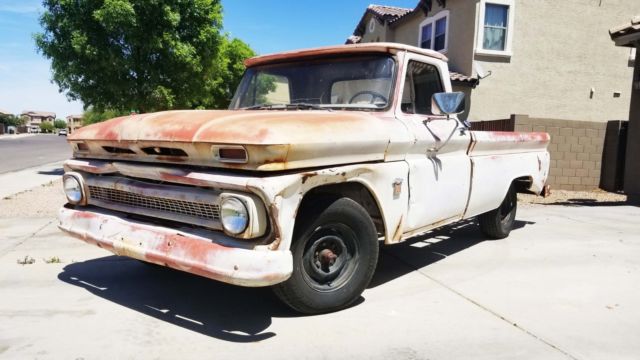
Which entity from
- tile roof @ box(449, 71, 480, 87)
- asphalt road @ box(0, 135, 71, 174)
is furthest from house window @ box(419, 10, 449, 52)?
asphalt road @ box(0, 135, 71, 174)

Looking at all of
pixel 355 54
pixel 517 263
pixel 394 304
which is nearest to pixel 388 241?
pixel 394 304

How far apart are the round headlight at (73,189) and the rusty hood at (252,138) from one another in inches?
11.7

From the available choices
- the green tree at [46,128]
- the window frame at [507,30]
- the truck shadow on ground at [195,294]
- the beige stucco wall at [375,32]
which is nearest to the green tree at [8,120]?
the green tree at [46,128]

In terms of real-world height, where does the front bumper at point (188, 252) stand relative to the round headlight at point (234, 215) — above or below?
below

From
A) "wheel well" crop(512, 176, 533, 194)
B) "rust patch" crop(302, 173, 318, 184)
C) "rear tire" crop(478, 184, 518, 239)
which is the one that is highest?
"rust patch" crop(302, 173, 318, 184)

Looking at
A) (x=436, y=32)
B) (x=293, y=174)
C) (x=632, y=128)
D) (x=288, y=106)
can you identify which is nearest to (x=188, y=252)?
(x=293, y=174)

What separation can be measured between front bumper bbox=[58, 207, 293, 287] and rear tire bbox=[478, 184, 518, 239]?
12.3 ft

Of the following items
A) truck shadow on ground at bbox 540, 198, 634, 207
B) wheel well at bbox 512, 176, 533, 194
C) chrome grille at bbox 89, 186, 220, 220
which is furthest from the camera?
truck shadow on ground at bbox 540, 198, 634, 207

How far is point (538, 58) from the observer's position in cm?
1580

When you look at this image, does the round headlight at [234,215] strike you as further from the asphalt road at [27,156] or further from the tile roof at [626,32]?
the asphalt road at [27,156]

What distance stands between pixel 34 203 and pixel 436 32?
1416 cm

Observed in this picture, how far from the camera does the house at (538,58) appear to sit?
50.5ft

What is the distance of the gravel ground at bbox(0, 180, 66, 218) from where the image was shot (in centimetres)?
758

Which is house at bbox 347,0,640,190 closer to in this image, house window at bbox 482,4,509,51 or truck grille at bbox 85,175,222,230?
house window at bbox 482,4,509,51
